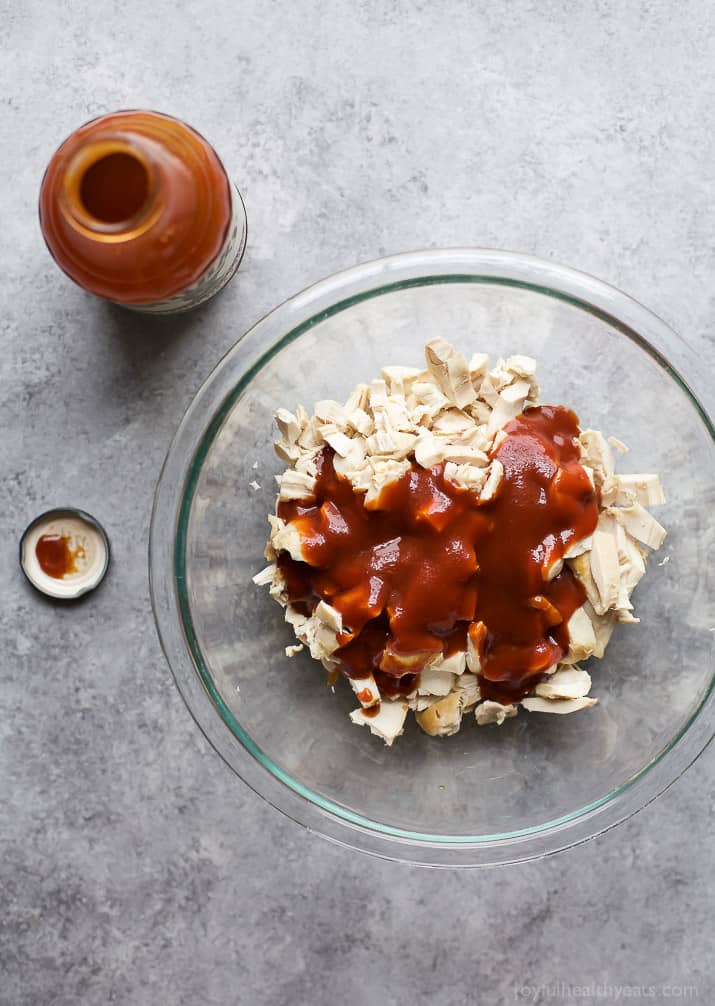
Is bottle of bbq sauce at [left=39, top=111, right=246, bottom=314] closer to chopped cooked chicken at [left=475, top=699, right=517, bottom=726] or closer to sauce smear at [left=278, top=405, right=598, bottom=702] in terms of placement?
sauce smear at [left=278, top=405, right=598, bottom=702]

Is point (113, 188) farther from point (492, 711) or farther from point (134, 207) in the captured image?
point (492, 711)

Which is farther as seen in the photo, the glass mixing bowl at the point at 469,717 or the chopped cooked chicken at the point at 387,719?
the glass mixing bowl at the point at 469,717

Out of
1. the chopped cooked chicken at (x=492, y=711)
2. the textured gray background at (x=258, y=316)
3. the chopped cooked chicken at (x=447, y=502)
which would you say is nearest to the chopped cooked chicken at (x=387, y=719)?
the chopped cooked chicken at (x=447, y=502)

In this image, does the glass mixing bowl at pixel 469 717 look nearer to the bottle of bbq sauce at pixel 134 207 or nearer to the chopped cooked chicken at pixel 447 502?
the chopped cooked chicken at pixel 447 502

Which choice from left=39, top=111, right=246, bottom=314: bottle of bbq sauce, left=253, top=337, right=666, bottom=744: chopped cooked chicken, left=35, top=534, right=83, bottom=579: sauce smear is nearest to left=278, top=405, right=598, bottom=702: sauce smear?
left=253, top=337, right=666, bottom=744: chopped cooked chicken

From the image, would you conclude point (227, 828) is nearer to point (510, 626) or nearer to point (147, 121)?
point (510, 626)

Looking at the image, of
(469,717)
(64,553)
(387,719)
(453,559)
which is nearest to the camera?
(453,559)

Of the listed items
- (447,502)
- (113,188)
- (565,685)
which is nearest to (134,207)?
(113,188)
